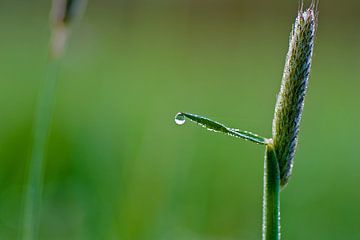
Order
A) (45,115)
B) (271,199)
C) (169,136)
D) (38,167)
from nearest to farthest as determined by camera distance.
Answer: (271,199) < (38,167) < (45,115) < (169,136)

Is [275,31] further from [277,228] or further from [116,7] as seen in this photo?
[277,228]

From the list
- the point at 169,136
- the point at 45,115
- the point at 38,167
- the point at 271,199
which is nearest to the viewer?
the point at 271,199

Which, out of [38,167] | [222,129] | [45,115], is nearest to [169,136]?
[45,115]

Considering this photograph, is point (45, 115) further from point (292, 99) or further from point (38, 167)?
point (292, 99)

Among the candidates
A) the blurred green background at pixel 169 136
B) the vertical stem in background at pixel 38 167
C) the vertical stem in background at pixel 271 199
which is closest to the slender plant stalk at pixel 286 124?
the vertical stem in background at pixel 271 199

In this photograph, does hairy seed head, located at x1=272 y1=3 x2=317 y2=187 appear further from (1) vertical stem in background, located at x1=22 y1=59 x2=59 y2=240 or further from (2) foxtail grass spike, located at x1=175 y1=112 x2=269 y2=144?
(1) vertical stem in background, located at x1=22 y1=59 x2=59 y2=240

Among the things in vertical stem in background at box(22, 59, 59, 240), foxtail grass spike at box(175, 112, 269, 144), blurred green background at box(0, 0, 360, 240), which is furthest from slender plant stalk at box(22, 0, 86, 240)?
foxtail grass spike at box(175, 112, 269, 144)
